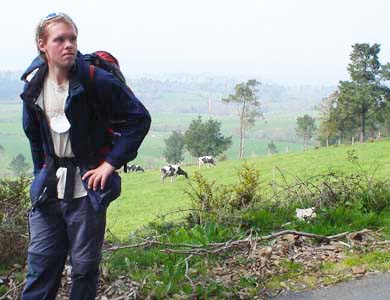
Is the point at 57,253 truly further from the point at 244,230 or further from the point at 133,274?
the point at 244,230

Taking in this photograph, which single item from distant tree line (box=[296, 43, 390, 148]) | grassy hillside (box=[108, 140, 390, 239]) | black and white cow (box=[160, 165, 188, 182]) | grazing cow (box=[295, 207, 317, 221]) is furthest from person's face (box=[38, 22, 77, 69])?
distant tree line (box=[296, 43, 390, 148])

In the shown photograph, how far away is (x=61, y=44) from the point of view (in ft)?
11.2

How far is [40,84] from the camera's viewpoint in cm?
352

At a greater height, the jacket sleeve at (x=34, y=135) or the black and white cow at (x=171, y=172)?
the jacket sleeve at (x=34, y=135)

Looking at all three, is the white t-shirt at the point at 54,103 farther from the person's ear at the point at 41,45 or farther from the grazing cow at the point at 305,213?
the grazing cow at the point at 305,213

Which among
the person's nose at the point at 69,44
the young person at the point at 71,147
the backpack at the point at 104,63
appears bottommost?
the young person at the point at 71,147

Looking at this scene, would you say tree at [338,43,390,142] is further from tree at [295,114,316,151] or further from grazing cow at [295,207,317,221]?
grazing cow at [295,207,317,221]

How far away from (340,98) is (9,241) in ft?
201

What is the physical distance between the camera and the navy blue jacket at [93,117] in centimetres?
350

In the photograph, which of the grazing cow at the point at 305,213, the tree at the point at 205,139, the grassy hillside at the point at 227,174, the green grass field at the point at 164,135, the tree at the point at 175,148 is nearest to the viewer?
the grazing cow at the point at 305,213

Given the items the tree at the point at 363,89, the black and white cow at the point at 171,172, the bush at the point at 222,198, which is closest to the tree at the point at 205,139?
the tree at the point at 363,89

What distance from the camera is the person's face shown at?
3.40 metres

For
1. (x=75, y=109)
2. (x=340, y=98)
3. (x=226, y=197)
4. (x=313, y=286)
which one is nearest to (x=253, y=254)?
(x=313, y=286)

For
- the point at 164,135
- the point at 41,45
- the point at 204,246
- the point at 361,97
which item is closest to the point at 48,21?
the point at 41,45
